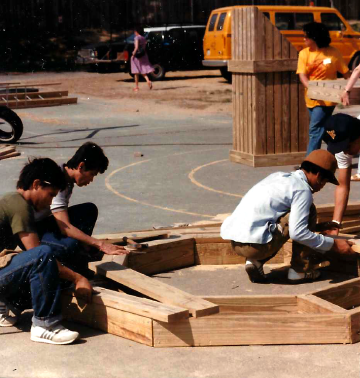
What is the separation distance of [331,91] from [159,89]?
56.1 feet

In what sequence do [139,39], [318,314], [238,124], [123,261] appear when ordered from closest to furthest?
[318,314] → [123,261] → [238,124] → [139,39]

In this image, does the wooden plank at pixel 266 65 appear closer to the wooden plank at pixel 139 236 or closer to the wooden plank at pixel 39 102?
the wooden plank at pixel 139 236

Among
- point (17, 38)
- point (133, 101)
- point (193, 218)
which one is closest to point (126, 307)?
point (193, 218)

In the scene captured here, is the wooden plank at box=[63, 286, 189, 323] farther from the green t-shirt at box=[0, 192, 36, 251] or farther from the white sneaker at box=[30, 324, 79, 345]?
the green t-shirt at box=[0, 192, 36, 251]

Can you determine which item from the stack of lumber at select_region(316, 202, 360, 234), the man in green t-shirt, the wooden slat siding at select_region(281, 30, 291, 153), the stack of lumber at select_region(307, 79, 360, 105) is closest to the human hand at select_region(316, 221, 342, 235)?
the stack of lumber at select_region(316, 202, 360, 234)

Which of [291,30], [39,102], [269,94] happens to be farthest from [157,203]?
[291,30]

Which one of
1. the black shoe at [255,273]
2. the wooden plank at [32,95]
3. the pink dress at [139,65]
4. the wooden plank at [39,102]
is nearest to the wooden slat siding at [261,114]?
the black shoe at [255,273]

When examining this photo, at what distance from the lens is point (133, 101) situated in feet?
71.0

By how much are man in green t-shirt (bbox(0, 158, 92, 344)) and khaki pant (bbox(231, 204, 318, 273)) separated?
153 cm

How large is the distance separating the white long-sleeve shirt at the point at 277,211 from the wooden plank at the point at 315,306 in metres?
0.67

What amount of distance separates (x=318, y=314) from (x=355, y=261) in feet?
5.54

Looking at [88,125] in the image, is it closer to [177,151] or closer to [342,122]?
[177,151]

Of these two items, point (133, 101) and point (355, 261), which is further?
point (133, 101)

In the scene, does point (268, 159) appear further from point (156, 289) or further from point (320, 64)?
point (156, 289)
